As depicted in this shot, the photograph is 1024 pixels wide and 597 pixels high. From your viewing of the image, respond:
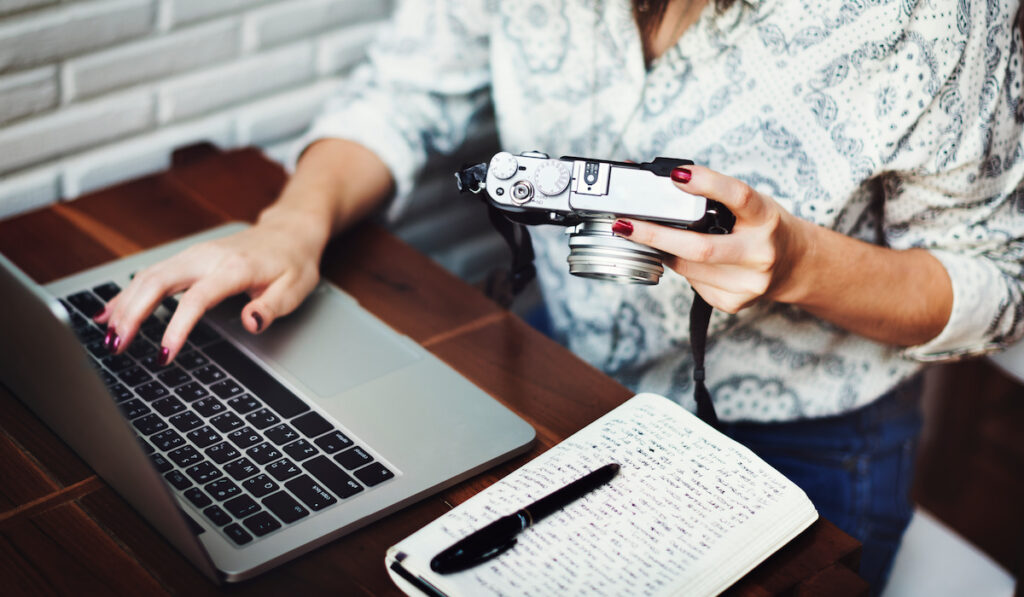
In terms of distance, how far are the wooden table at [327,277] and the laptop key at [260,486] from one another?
5 centimetres

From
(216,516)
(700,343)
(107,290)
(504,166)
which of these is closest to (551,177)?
(504,166)

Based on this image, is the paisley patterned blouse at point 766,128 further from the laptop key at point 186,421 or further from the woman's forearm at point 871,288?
the laptop key at point 186,421

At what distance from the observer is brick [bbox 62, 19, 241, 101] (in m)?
0.89

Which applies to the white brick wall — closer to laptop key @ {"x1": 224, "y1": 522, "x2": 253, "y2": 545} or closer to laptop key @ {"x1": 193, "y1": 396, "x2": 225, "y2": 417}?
laptop key @ {"x1": 193, "y1": 396, "x2": 225, "y2": 417}

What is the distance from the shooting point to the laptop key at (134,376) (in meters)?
0.63

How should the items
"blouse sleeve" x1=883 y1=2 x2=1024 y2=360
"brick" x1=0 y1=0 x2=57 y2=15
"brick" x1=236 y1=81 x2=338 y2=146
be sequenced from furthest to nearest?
"brick" x1=236 y1=81 x2=338 y2=146, "brick" x1=0 y1=0 x2=57 y2=15, "blouse sleeve" x1=883 y1=2 x2=1024 y2=360

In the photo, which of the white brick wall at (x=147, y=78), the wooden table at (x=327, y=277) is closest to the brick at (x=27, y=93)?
the white brick wall at (x=147, y=78)

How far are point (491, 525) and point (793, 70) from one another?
0.48 m

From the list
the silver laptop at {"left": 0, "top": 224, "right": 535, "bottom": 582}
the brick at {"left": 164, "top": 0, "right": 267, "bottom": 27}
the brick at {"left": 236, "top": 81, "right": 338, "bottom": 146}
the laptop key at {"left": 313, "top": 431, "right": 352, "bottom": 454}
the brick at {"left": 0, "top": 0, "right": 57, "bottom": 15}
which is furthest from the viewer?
the brick at {"left": 236, "top": 81, "right": 338, "bottom": 146}

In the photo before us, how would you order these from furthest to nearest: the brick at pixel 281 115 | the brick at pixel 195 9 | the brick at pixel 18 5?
the brick at pixel 281 115
the brick at pixel 195 9
the brick at pixel 18 5

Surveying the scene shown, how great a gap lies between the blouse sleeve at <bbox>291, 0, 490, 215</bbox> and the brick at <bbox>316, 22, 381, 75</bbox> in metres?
0.18

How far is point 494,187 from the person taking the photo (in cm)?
57

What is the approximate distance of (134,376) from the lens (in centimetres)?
63

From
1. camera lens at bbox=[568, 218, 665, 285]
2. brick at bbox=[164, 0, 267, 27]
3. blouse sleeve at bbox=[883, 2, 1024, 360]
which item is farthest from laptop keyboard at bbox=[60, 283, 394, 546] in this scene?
blouse sleeve at bbox=[883, 2, 1024, 360]
